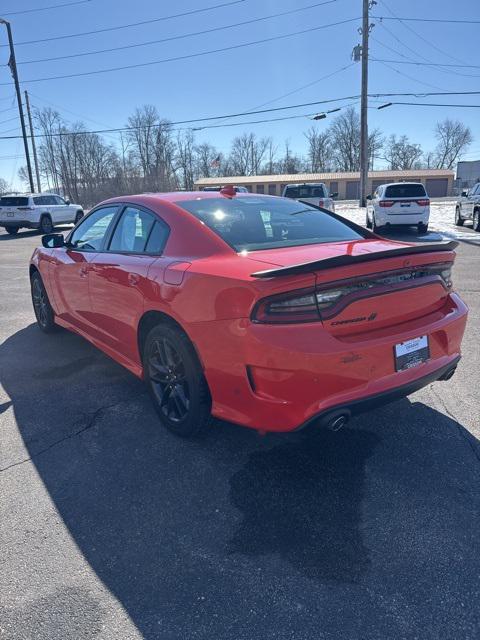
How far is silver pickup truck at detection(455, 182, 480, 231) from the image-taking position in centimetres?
1634

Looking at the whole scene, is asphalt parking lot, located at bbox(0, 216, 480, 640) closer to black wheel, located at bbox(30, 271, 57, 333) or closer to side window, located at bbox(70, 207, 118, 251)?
side window, located at bbox(70, 207, 118, 251)

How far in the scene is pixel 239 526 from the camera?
91.2 inches

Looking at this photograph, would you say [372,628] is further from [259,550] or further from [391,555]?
[259,550]

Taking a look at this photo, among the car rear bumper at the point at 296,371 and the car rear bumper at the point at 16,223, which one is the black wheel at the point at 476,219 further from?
the car rear bumper at the point at 16,223

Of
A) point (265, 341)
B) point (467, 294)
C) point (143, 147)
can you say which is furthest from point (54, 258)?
point (143, 147)

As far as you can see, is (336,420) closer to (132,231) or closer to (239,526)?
(239,526)

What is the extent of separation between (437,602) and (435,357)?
1.38 meters

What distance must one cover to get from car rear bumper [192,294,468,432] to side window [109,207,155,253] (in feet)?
3.78

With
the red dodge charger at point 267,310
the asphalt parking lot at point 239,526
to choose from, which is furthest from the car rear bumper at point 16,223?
the asphalt parking lot at point 239,526

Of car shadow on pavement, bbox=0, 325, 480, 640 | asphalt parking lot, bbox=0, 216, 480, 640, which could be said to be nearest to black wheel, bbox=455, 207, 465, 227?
asphalt parking lot, bbox=0, 216, 480, 640

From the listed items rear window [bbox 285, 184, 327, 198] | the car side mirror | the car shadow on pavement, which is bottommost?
the car shadow on pavement

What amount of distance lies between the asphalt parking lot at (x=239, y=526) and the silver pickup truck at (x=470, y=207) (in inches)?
584

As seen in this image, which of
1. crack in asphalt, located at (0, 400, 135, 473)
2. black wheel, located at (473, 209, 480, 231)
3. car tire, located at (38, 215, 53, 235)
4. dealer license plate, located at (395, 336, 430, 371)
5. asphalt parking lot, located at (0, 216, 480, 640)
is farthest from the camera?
car tire, located at (38, 215, 53, 235)

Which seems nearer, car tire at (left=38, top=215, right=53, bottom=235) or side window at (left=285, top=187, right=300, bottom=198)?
side window at (left=285, top=187, right=300, bottom=198)
